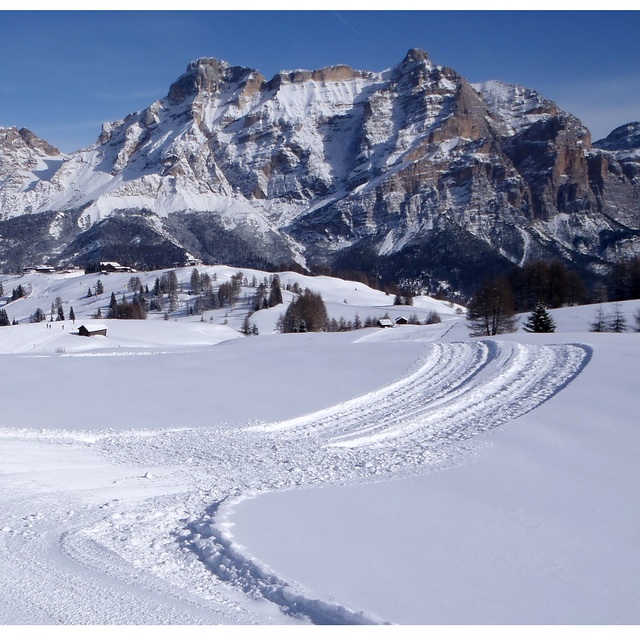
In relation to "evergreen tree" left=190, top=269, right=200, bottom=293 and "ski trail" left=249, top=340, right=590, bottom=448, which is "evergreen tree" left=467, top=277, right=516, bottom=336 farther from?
"evergreen tree" left=190, top=269, right=200, bottom=293

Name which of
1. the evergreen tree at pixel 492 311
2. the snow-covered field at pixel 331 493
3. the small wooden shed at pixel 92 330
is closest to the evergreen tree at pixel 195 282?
the small wooden shed at pixel 92 330

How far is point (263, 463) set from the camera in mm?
14039

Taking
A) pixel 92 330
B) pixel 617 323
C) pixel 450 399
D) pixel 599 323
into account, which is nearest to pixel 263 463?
pixel 450 399

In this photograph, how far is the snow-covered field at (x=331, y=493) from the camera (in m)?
7.30

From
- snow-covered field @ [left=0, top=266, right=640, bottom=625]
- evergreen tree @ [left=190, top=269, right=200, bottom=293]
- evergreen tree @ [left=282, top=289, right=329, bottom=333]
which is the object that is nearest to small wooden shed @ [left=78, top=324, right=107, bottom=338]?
evergreen tree @ [left=282, top=289, right=329, bottom=333]

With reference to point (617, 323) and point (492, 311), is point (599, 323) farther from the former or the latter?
point (492, 311)

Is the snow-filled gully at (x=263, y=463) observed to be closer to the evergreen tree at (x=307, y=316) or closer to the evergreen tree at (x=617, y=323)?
the evergreen tree at (x=617, y=323)

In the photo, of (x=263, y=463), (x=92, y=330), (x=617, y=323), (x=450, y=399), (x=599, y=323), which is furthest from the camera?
(x=92, y=330)

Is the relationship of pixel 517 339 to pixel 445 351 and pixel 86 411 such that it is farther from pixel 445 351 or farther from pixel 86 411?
pixel 86 411

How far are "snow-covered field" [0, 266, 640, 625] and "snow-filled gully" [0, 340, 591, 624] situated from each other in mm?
43

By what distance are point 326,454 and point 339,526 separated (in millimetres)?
5150

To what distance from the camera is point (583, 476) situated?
39.3 feet

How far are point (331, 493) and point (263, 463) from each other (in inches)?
123

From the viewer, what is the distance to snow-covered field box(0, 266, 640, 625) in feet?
23.9
